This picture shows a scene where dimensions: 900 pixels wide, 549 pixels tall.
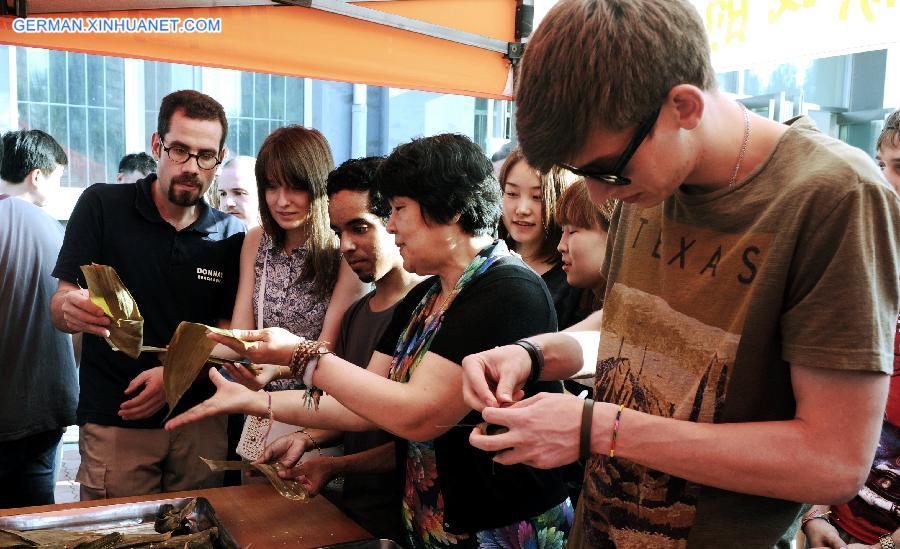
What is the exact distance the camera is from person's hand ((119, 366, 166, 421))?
8.77ft

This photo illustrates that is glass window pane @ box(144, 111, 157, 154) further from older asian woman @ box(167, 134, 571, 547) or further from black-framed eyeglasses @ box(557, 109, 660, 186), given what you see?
black-framed eyeglasses @ box(557, 109, 660, 186)

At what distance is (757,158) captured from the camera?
48.1 inches

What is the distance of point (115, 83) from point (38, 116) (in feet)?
2.51

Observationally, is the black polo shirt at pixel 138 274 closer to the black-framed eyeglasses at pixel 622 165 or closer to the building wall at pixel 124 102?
the black-framed eyeglasses at pixel 622 165

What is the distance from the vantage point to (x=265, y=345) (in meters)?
1.89

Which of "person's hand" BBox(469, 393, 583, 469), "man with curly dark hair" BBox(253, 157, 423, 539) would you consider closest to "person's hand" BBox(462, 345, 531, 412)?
"person's hand" BBox(469, 393, 583, 469)

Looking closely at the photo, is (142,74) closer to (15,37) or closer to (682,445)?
(15,37)

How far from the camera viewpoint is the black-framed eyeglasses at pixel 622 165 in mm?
1136

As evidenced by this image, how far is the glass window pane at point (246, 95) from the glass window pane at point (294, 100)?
39cm

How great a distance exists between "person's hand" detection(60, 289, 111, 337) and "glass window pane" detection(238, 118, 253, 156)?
5.86 m

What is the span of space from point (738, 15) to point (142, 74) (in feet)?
20.3

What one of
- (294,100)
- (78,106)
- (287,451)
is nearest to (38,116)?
(78,106)

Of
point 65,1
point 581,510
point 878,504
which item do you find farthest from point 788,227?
point 65,1

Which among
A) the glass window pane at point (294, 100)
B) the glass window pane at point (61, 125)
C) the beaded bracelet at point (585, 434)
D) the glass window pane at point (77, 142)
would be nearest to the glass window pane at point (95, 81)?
the glass window pane at point (77, 142)
